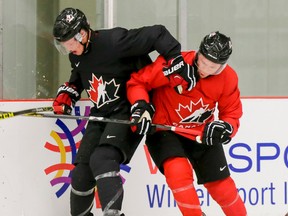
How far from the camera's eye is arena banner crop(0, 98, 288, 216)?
3385mm

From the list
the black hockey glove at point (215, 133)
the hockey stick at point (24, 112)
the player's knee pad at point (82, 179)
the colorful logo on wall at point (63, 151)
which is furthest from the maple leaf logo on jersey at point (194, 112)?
the colorful logo on wall at point (63, 151)

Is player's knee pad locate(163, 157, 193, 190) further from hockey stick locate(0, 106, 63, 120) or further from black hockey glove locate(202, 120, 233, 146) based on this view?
hockey stick locate(0, 106, 63, 120)

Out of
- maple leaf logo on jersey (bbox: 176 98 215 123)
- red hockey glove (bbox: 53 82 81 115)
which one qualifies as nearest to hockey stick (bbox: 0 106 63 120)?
red hockey glove (bbox: 53 82 81 115)

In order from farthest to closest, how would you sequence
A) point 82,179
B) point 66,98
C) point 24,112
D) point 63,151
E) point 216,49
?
point 63,151 < point 66,98 < point 24,112 < point 82,179 < point 216,49

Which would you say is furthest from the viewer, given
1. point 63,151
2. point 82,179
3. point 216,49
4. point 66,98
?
point 63,151

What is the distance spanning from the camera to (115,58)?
299cm

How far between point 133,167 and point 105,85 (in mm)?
647

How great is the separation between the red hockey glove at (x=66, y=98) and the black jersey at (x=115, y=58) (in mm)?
136

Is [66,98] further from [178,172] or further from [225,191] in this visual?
[225,191]

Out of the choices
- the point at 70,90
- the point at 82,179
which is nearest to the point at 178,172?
the point at 82,179

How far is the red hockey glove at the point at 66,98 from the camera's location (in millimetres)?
3238

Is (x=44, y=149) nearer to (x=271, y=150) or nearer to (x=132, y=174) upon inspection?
(x=132, y=174)

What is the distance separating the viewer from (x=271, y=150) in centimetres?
360

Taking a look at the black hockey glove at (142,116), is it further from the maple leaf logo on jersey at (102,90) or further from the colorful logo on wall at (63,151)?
the colorful logo on wall at (63,151)
